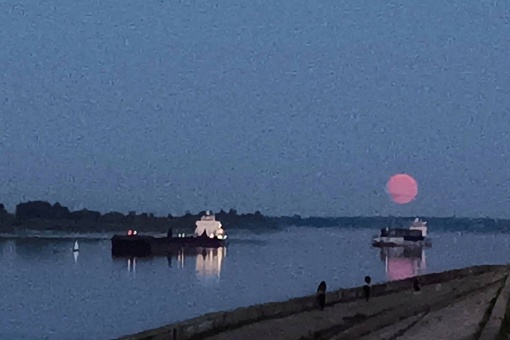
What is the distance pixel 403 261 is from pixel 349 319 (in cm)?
9437

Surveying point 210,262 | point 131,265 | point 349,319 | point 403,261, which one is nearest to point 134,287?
point 131,265

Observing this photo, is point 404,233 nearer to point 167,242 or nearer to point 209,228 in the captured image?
point 209,228

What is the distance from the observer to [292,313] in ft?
94.1

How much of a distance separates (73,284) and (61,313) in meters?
20.5

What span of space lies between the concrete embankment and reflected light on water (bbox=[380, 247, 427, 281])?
50260mm

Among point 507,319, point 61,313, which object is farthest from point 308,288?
point 507,319

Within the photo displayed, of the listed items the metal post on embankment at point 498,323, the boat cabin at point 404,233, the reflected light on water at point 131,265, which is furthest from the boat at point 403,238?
the metal post on embankment at point 498,323

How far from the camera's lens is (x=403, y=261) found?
12025 cm

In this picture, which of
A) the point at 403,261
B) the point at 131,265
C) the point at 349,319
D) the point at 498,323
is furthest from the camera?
the point at 403,261

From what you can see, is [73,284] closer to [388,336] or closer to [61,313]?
[61,313]

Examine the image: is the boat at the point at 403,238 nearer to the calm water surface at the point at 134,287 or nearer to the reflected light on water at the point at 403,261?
the reflected light on water at the point at 403,261

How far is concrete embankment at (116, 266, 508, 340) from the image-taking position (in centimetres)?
2303

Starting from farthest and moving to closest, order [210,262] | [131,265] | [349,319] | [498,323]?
1. [210,262]
2. [131,265]
3. [349,319]
4. [498,323]

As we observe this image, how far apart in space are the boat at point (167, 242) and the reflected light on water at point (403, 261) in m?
21.9
